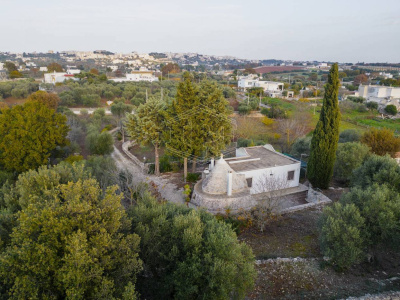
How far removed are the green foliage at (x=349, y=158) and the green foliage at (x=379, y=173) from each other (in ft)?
13.0

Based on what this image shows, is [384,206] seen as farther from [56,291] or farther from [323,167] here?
[56,291]

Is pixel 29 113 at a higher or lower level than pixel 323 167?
higher

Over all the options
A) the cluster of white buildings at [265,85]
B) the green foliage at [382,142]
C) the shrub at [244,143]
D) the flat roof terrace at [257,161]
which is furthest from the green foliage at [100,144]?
the cluster of white buildings at [265,85]

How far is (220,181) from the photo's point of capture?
55.1 ft

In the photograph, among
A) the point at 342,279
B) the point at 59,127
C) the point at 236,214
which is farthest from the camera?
the point at 59,127

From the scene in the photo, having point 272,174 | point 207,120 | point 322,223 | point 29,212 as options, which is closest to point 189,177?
point 207,120

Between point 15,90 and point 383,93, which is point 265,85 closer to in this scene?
point 383,93

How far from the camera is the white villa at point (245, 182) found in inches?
639

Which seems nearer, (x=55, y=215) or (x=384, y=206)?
(x=55, y=215)

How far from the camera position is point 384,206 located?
1116 centimetres

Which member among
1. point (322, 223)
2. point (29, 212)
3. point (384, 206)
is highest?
point (29, 212)

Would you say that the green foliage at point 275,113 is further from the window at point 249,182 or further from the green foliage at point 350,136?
the window at point 249,182

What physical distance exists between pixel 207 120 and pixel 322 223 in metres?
10.0

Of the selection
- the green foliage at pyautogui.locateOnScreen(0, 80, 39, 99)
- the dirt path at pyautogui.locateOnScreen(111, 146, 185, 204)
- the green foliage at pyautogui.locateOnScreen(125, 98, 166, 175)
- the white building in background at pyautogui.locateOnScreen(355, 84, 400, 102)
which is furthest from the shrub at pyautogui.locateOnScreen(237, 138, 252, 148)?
the white building in background at pyautogui.locateOnScreen(355, 84, 400, 102)
